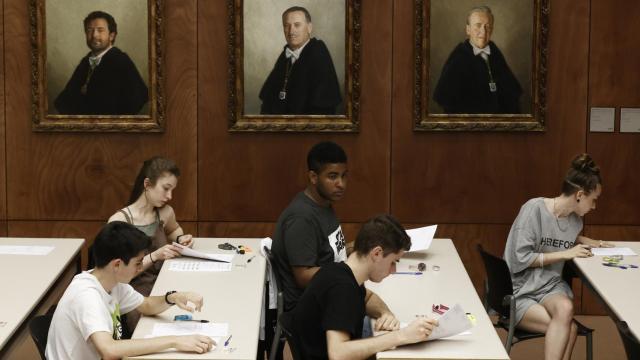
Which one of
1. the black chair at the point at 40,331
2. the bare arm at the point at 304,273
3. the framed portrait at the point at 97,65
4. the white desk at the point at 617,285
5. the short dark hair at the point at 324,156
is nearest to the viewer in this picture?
the black chair at the point at 40,331

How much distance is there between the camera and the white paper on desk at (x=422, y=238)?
6527mm

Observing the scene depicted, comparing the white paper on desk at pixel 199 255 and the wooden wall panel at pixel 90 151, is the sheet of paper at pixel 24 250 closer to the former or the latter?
the white paper on desk at pixel 199 255

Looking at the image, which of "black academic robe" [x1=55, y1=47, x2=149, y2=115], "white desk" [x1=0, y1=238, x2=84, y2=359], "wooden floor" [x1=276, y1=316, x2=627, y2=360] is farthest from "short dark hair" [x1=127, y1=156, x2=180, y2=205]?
"black academic robe" [x1=55, y1=47, x2=149, y2=115]

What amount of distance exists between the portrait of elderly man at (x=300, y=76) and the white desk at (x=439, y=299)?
1.77 meters

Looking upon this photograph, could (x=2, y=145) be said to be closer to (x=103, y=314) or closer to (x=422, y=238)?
(x=422, y=238)

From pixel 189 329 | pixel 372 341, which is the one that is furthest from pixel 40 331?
pixel 372 341

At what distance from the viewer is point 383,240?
4.60 metres

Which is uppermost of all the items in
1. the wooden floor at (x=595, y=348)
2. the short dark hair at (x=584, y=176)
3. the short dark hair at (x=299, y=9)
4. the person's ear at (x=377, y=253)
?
the short dark hair at (x=299, y=9)

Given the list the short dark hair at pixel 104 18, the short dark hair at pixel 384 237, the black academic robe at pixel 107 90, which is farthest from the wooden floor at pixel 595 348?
the short dark hair at pixel 104 18

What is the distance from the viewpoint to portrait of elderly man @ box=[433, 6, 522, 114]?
7980mm

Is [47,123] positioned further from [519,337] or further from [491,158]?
[519,337]

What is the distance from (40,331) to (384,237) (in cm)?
167

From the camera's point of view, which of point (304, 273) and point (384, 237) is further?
point (304, 273)

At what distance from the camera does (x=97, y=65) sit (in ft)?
26.2
